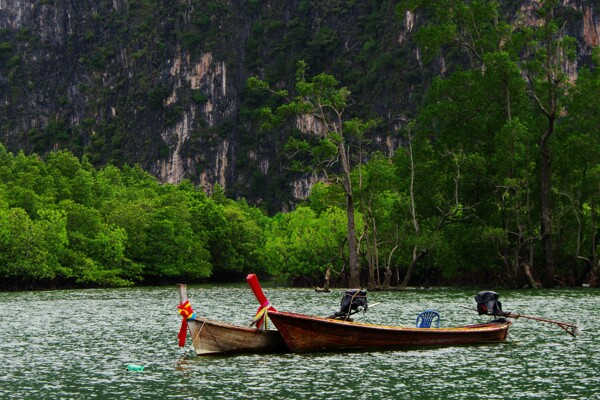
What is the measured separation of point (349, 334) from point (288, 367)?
4.26 metres

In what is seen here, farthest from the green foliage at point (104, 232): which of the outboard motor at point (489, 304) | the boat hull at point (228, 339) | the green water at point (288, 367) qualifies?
the boat hull at point (228, 339)

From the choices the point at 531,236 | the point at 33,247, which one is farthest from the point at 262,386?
the point at 33,247

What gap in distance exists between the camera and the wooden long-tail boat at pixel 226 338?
36844 mm

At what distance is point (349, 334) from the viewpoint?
38062 mm

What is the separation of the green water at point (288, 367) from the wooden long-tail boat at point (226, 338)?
531 millimetres

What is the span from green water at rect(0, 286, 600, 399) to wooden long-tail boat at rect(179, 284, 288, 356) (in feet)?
1.74

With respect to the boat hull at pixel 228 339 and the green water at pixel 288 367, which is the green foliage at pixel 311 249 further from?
the boat hull at pixel 228 339

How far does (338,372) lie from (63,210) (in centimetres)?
7994

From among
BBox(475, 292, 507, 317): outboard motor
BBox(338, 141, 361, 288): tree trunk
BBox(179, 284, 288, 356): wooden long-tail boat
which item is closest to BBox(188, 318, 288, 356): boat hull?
BBox(179, 284, 288, 356): wooden long-tail boat

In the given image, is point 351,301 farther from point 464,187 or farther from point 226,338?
point 464,187

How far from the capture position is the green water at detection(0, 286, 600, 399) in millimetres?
29812

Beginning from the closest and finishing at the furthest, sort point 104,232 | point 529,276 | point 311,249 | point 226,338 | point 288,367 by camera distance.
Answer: point 288,367 → point 226,338 → point 529,276 → point 311,249 → point 104,232

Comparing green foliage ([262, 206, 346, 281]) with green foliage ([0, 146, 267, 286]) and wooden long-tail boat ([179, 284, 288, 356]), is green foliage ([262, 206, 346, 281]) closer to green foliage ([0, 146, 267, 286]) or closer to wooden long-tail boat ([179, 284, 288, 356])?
green foliage ([0, 146, 267, 286])

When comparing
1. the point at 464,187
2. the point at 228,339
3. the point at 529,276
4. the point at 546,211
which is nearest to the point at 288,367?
the point at 228,339
